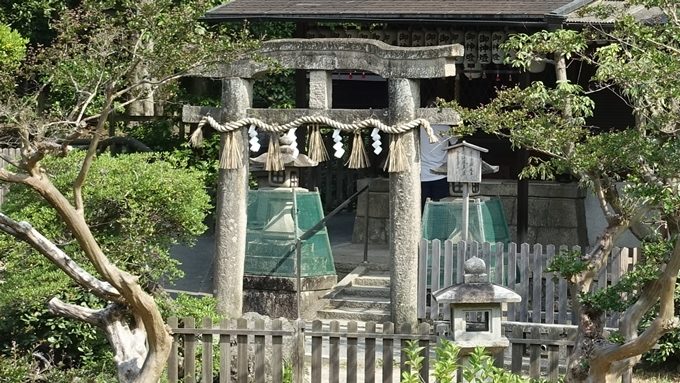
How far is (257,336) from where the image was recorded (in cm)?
1195

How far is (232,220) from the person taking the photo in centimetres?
1535

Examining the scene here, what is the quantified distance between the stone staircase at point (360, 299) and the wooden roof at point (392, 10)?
147 inches

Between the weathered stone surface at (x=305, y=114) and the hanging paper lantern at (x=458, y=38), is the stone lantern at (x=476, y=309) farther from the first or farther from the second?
the hanging paper lantern at (x=458, y=38)

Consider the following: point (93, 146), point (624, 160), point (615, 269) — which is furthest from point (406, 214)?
point (93, 146)

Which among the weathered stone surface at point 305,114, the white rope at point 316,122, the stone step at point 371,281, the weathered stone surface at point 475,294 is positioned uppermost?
the weathered stone surface at point 305,114

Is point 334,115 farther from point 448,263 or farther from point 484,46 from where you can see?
point 484,46

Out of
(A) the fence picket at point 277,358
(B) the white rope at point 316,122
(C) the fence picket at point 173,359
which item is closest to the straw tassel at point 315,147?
(B) the white rope at point 316,122

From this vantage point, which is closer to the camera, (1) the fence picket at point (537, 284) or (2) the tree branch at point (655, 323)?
(2) the tree branch at point (655, 323)

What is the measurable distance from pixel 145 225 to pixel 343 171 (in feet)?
39.9

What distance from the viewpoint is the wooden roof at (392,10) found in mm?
16203

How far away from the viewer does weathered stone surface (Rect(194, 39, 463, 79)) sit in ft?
47.6

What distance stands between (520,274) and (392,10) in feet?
15.2

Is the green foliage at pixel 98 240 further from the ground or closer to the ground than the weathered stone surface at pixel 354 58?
closer to the ground

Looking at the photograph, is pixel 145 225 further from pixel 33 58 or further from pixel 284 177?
pixel 284 177
